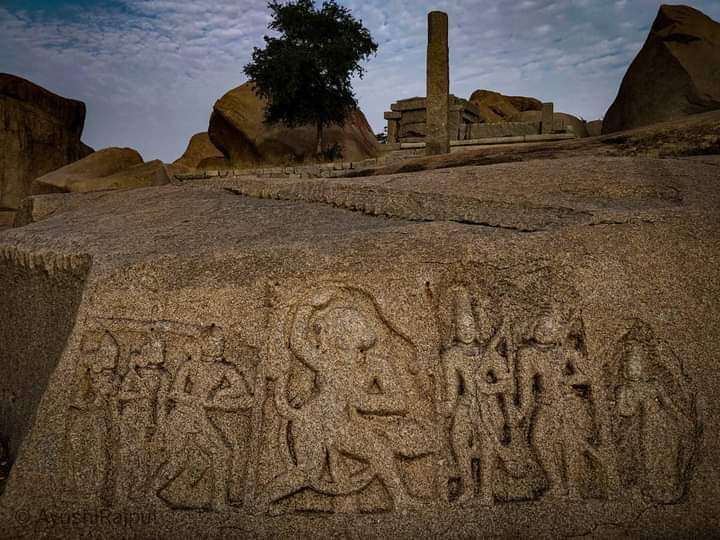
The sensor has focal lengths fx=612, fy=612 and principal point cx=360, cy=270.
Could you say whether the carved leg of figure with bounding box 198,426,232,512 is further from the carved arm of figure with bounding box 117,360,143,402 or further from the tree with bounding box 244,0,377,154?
the tree with bounding box 244,0,377,154

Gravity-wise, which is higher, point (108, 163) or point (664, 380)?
point (108, 163)

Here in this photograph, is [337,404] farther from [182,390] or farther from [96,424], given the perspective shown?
[96,424]

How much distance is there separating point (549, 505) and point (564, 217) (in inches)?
62.1

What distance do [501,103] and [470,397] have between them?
24752 mm

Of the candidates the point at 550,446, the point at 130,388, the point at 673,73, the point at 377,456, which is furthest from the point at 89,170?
the point at 550,446

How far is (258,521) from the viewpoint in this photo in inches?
116

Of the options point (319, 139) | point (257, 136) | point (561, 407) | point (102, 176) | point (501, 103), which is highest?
point (501, 103)

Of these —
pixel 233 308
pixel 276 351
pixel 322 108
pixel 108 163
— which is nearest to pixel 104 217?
pixel 233 308

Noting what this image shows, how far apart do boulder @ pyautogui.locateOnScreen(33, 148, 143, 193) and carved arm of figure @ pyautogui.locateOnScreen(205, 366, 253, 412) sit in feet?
30.1

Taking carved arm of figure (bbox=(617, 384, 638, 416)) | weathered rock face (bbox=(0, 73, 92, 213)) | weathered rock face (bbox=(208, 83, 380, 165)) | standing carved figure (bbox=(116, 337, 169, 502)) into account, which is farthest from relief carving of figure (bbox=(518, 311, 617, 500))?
weathered rock face (bbox=(208, 83, 380, 165))

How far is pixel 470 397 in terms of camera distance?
312 centimetres

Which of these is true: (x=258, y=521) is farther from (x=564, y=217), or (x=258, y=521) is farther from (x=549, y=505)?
(x=564, y=217)

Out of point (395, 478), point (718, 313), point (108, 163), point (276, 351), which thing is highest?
point (108, 163)

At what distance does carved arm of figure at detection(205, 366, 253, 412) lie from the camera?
3.16 metres
